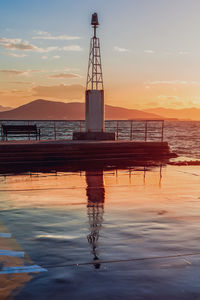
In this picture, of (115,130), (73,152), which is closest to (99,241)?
(73,152)

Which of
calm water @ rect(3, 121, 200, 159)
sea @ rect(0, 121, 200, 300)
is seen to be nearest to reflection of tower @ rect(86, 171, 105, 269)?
sea @ rect(0, 121, 200, 300)

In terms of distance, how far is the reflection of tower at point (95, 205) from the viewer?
5.44m

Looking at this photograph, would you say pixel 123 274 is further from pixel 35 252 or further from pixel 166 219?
pixel 166 219

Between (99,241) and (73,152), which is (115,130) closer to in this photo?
(73,152)

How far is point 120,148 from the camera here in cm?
1662

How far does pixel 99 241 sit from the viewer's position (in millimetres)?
5441

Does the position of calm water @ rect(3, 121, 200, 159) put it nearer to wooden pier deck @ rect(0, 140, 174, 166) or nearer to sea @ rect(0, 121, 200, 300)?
wooden pier deck @ rect(0, 140, 174, 166)

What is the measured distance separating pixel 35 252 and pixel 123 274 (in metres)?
1.34

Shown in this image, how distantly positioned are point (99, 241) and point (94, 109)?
14.3m

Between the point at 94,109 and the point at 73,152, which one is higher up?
the point at 94,109

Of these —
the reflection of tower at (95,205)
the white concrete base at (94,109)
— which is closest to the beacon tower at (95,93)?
the white concrete base at (94,109)

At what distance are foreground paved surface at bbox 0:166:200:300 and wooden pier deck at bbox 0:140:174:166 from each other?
4953 mm

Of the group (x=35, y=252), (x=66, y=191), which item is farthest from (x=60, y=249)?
(x=66, y=191)

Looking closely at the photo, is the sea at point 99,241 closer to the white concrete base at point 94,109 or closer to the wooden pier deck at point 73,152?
the wooden pier deck at point 73,152
